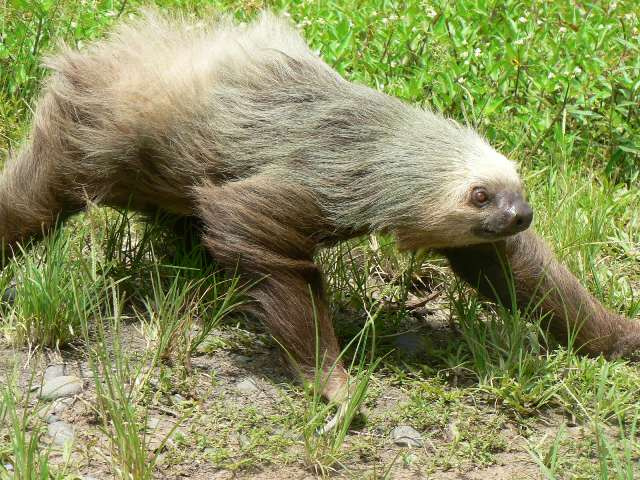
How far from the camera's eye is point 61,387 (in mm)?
4320

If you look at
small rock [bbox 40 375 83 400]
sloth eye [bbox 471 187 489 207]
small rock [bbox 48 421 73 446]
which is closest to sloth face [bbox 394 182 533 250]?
sloth eye [bbox 471 187 489 207]

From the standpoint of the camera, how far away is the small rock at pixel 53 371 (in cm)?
443

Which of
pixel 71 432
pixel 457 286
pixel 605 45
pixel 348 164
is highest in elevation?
pixel 605 45

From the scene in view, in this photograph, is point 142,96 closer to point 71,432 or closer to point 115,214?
point 115,214

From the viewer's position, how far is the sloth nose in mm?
4469

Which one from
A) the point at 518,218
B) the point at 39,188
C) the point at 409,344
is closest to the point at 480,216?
the point at 518,218

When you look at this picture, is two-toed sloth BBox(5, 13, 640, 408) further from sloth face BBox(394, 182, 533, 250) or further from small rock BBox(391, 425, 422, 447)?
small rock BBox(391, 425, 422, 447)

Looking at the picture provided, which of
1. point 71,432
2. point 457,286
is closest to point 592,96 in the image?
point 457,286

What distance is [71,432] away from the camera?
4.02m

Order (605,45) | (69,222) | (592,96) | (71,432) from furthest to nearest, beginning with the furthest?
(605,45), (592,96), (69,222), (71,432)

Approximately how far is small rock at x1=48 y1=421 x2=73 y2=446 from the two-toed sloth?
3.19ft

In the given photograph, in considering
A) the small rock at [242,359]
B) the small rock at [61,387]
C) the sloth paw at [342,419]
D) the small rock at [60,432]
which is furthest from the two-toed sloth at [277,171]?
the small rock at [60,432]

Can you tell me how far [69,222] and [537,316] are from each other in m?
2.50

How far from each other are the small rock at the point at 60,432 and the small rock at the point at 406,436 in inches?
51.0
